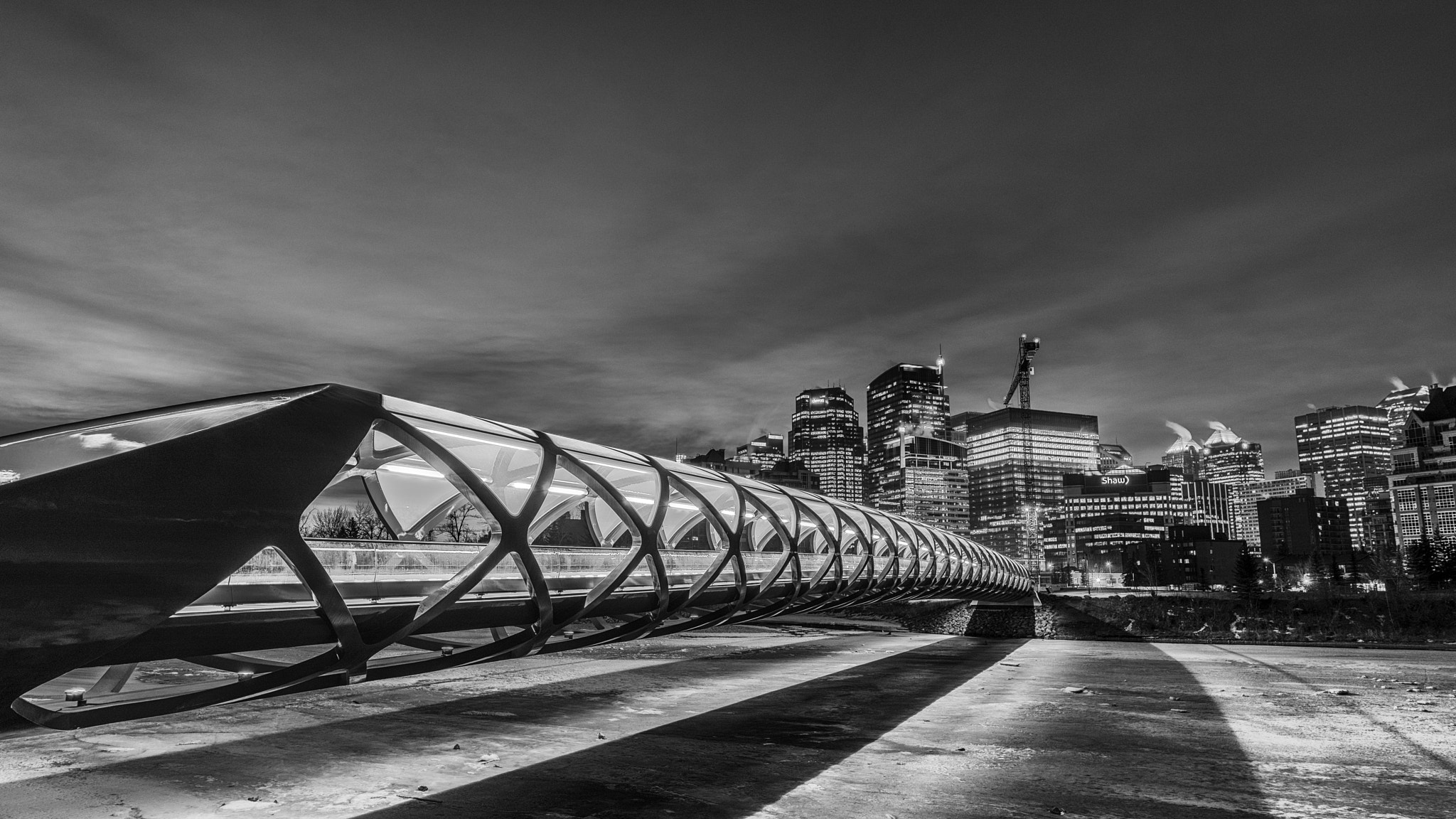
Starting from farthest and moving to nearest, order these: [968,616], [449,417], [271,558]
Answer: [968,616]
[449,417]
[271,558]

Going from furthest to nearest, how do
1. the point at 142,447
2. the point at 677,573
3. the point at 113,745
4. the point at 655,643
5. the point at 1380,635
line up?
the point at 1380,635 < the point at 655,643 < the point at 677,573 < the point at 113,745 < the point at 142,447

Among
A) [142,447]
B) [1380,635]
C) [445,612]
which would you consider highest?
[142,447]

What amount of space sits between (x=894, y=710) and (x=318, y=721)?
10797mm

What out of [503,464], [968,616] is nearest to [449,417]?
[503,464]

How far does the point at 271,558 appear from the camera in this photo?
9.26m

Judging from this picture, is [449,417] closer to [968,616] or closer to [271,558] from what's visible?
[271,558]

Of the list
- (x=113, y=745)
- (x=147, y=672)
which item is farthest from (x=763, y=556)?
(x=147, y=672)

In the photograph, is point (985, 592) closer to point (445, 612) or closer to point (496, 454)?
point (496, 454)

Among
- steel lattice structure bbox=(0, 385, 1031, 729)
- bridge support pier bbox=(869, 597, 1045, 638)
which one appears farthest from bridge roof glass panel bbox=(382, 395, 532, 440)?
bridge support pier bbox=(869, 597, 1045, 638)

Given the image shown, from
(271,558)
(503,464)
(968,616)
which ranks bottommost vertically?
(968,616)

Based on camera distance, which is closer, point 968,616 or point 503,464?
point 503,464

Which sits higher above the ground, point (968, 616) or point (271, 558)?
point (271, 558)

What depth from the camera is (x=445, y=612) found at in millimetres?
10750

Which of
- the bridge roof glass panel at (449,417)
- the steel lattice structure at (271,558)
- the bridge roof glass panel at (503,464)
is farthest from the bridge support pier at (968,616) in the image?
the bridge roof glass panel at (449,417)
